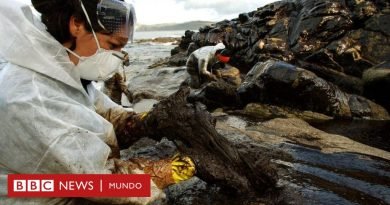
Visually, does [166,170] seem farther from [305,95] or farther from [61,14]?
[305,95]

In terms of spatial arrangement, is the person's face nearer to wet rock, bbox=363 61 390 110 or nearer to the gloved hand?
the gloved hand

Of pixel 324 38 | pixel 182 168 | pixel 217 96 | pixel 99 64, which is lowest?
pixel 217 96

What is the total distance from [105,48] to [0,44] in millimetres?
602

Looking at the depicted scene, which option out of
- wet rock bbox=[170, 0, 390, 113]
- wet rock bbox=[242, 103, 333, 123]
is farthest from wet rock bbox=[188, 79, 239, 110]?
wet rock bbox=[170, 0, 390, 113]

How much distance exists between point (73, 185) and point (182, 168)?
775 millimetres

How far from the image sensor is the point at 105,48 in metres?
2.33

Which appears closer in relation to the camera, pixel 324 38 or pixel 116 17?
pixel 116 17

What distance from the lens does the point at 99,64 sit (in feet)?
7.66

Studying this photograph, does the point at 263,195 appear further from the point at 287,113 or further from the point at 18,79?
the point at 287,113

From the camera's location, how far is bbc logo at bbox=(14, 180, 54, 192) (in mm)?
1845

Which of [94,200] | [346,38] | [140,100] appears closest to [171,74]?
[140,100]

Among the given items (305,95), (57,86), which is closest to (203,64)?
(305,95)

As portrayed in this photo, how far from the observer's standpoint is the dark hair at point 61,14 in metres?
2.12

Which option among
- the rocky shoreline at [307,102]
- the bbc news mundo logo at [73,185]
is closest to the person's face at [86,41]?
the bbc news mundo logo at [73,185]
